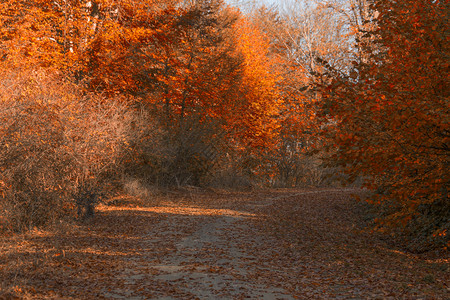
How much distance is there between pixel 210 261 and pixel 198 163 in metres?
13.3

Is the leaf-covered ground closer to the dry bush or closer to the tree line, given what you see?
the dry bush

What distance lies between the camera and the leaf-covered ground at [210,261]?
699 cm

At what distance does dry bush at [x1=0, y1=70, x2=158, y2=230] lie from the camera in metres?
10.4

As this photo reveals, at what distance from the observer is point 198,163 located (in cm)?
2220

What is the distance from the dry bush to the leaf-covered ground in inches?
30.5

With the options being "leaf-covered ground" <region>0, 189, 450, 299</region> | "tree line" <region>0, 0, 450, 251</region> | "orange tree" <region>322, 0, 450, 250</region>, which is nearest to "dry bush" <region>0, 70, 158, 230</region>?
"tree line" <region>0, 0, 450, 251</region>

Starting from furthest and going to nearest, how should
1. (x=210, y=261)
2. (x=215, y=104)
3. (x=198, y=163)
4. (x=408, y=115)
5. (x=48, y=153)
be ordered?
(x=215, y=104) < (x=198, y=163) < (x=48, y=153) < (x=210, y=261) < (x=408, y=115)

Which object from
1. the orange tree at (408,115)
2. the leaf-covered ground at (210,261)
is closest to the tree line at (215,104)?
the orange tree at (408,115)

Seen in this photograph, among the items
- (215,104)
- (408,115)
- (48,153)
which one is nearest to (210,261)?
(408,115)

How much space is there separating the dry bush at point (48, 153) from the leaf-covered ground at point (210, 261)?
774 mm

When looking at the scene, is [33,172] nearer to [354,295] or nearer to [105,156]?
[105,156]

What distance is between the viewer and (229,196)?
21.7 m

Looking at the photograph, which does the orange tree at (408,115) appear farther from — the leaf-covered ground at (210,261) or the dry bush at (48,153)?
the dry bush at (48,153)

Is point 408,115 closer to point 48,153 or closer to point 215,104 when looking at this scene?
point 48,153
